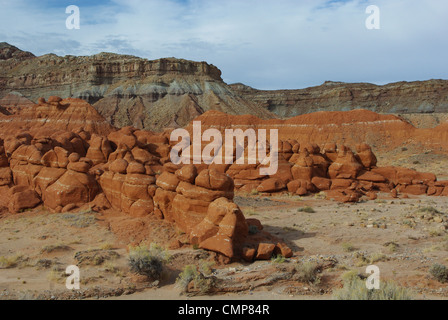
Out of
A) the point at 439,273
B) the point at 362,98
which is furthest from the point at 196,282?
the point at 362,98

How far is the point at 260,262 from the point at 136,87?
8985 cm

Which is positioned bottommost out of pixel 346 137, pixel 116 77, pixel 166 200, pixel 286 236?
pixel 286 236

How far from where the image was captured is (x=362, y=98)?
108m

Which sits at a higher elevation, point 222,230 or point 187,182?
point 187,182

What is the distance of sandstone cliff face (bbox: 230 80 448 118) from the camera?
3743 inches

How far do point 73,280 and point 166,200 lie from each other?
6073mm

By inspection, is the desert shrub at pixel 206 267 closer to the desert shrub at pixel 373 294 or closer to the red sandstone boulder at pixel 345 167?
the desert shrub at pixel 373 294

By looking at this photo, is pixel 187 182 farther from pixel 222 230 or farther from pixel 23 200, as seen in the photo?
pixel 23 200

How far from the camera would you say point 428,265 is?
1038cm

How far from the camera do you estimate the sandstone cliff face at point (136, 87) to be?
3312 inches

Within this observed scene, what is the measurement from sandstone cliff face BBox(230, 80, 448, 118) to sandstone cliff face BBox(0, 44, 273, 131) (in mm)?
15993
